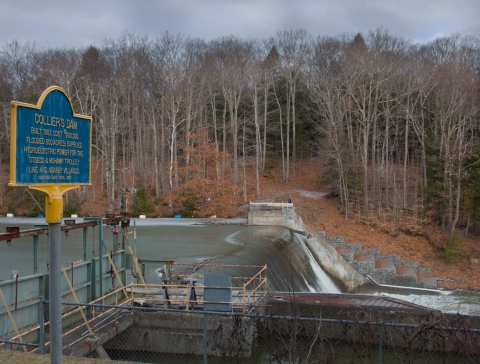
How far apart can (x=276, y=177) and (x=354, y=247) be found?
22.5m

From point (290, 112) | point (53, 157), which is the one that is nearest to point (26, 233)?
point (53, 157)

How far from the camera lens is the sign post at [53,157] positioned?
15.0 ft

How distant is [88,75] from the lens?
51438mm

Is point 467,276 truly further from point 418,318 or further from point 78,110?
point 78,110

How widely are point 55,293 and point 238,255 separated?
19.2 meters

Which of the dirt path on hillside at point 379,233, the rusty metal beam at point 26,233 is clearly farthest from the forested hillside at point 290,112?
the rusty metal beam at point 26,233

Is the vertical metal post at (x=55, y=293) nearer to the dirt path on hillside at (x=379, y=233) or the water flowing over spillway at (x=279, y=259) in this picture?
the water flowing over spillway at (x=279, y=259)

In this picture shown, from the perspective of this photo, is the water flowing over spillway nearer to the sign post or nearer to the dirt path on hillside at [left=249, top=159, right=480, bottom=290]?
the dirt path on hillside at [left=249, top=159, right=480, bottom=290]

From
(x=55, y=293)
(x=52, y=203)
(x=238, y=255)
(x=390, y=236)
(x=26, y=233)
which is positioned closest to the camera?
(x=55, y=293)

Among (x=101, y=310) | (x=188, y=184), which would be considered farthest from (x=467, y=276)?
(x=101, y=310)

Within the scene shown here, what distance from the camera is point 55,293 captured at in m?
4.59

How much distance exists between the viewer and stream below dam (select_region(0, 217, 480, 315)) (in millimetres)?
22453

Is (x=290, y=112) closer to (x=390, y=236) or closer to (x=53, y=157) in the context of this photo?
(x=390, y=236)

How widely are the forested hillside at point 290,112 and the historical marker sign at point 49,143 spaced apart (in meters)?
36.1
